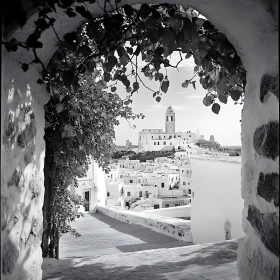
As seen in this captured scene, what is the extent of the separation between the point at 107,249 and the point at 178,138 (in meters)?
69.4

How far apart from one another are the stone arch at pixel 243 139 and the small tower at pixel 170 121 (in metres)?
84.1

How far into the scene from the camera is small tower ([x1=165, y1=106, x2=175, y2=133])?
86.1 metres

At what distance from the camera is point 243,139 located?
71.3 inches

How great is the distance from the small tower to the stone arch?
8407cm

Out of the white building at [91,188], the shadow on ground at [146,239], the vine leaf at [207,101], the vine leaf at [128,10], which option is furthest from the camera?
the white building at [91,188]

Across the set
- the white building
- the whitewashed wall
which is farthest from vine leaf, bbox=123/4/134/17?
the white building

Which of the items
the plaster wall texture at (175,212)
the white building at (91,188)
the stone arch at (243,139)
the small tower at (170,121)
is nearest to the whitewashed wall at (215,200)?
the plaster wall texture at (175,212)

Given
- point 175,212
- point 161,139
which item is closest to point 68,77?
point 175,212

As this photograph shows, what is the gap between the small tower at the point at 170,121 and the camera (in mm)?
86050

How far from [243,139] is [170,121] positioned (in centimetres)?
8620

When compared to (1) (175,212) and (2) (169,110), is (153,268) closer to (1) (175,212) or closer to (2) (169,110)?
(1) (175,212)

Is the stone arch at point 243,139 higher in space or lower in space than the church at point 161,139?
lower

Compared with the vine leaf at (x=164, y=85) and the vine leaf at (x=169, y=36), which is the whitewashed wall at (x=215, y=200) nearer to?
the vine leaf at (x=164, y=85)

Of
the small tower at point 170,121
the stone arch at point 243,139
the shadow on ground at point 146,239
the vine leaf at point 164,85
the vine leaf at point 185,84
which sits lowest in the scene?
the shadow on ground at point 146,239
